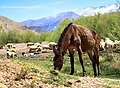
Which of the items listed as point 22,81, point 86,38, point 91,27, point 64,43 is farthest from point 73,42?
point 91,27

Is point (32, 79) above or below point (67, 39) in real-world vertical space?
below

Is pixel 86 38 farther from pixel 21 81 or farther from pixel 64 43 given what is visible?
pixel 21 81

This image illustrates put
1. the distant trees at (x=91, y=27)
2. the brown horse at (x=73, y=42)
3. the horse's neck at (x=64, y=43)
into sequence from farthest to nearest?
the distant trees at (x=91, y=27) → the horse's neck at (x=64, y=43) → the brown horse at (x=73, y=42)

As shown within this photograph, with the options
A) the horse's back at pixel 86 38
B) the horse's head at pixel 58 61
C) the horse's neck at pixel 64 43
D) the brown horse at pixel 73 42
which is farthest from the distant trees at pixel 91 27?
the horse's head at pixel 58 61

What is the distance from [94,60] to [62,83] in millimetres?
8852

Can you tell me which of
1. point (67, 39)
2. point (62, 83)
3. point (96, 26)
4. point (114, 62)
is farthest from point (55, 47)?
point (96, 26)

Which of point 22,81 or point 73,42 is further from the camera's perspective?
point 73,42

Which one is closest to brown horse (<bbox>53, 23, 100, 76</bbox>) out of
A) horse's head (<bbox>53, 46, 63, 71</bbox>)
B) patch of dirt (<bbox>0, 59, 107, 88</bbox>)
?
horse's head (<bbox>53, 46, 63, 71</bbox>)

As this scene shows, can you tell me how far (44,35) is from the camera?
4247 inches

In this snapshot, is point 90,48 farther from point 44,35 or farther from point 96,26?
point 44,35

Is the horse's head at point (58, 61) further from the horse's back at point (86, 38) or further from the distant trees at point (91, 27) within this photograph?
the distant trees at point (91, 27)

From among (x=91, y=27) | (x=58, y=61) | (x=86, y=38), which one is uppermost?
(x=91, y=27)

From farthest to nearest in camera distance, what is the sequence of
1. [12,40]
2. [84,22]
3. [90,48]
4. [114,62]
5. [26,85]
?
[12,40], [84,22], [114,62], [90,48], [26,85]

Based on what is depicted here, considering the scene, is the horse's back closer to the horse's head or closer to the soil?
the horse's head
